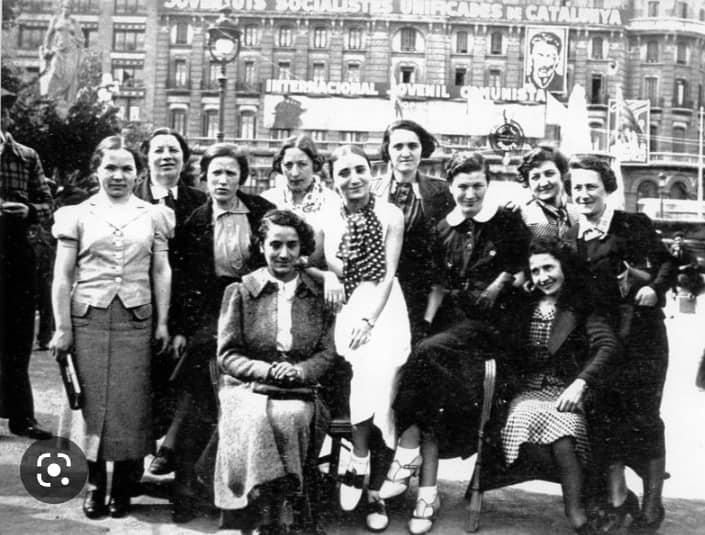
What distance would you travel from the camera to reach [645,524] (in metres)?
3.38

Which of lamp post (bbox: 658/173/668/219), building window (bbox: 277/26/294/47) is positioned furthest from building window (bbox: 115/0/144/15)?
lamp post (bbox: 658/173/668/219)

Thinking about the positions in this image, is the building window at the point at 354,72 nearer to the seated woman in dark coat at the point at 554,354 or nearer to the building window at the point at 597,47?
the building window at the point at 597,47

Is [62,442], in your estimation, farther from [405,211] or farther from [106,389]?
[405,211]

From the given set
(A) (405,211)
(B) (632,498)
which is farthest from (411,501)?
(A) (405,211)

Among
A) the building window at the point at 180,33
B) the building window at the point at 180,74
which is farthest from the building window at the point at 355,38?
the building window at the point at 180,74

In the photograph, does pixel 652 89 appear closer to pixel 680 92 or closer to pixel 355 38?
pixel 680 92

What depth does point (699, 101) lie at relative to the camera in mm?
4621

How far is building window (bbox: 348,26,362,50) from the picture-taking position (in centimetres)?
442

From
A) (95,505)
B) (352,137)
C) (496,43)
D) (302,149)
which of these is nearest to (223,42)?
(352,137)

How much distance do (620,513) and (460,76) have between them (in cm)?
252

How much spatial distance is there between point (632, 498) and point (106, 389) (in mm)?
2351

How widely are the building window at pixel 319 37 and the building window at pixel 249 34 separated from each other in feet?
1.22

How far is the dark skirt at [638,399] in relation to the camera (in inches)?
136

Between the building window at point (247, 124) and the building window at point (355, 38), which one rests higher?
the building window at point (355, 38)
